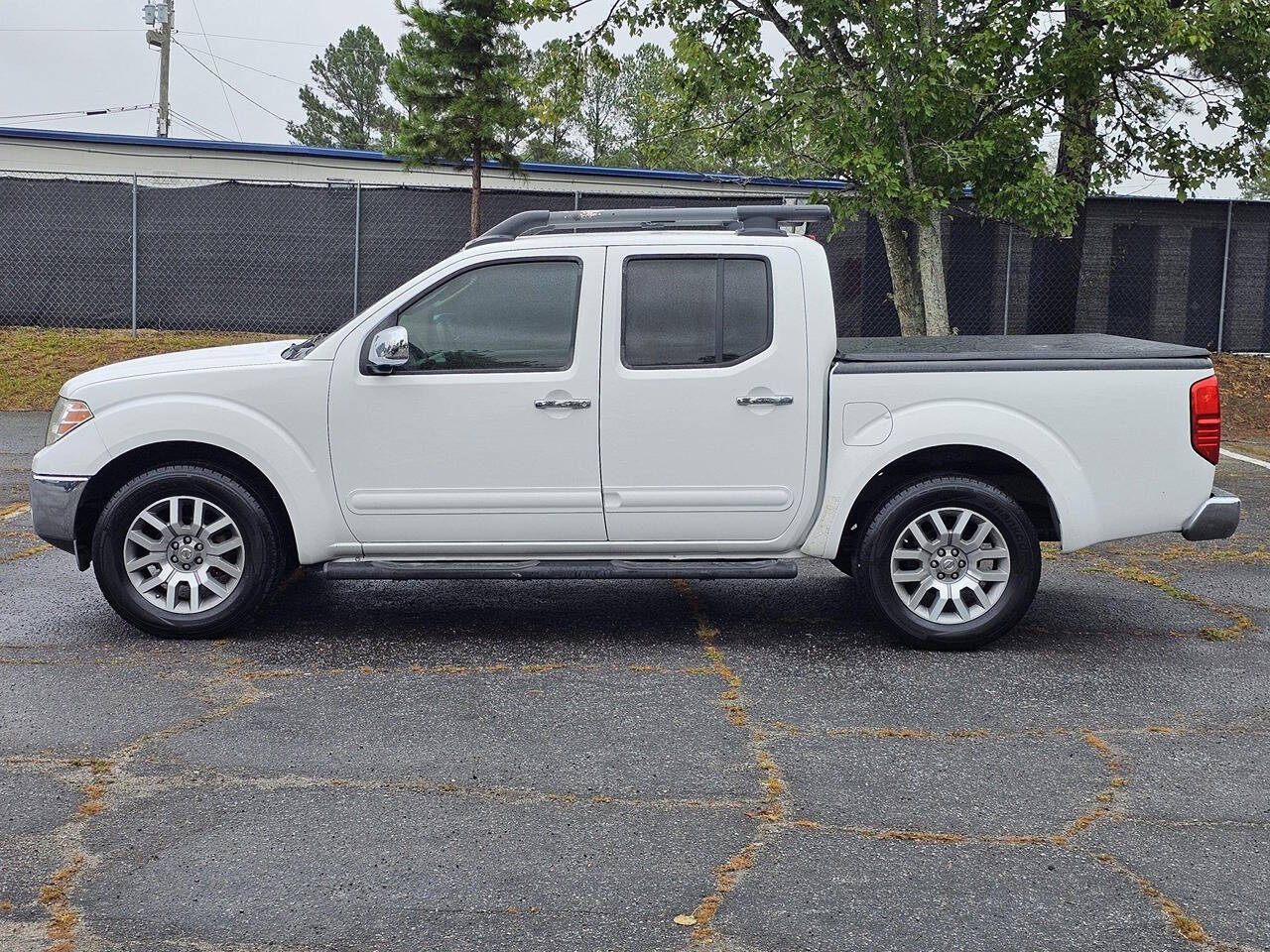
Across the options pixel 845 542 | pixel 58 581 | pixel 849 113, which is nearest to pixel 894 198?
pixel 849 113

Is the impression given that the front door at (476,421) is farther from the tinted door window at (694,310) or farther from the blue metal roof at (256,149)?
the blue metal roof at (256,149)

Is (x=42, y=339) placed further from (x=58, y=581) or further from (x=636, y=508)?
(x=636, y=508)

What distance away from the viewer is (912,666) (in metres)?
6.18

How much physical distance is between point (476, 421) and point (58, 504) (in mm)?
1991

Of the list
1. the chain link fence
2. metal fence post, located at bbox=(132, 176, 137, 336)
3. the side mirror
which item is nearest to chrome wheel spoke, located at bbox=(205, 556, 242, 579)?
the side mirror

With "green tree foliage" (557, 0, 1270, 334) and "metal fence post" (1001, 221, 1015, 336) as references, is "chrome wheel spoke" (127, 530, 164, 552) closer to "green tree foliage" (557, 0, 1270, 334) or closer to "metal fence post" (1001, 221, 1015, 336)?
"green tree foliage" (557, 0, 1270, 334)

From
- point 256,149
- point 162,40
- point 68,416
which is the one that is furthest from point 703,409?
point 162,40

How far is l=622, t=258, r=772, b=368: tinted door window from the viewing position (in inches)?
250

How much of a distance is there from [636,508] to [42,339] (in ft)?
49.7

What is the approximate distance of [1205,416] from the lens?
6223 millimetres

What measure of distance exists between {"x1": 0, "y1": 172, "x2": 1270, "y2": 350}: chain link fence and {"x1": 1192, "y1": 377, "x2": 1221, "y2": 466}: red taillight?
42.4 feet

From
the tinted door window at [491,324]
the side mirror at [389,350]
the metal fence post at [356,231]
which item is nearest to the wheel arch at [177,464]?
the side mirror at [389,350]

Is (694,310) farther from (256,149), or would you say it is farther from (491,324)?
(256,149)

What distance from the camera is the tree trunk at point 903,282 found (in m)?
16.8
